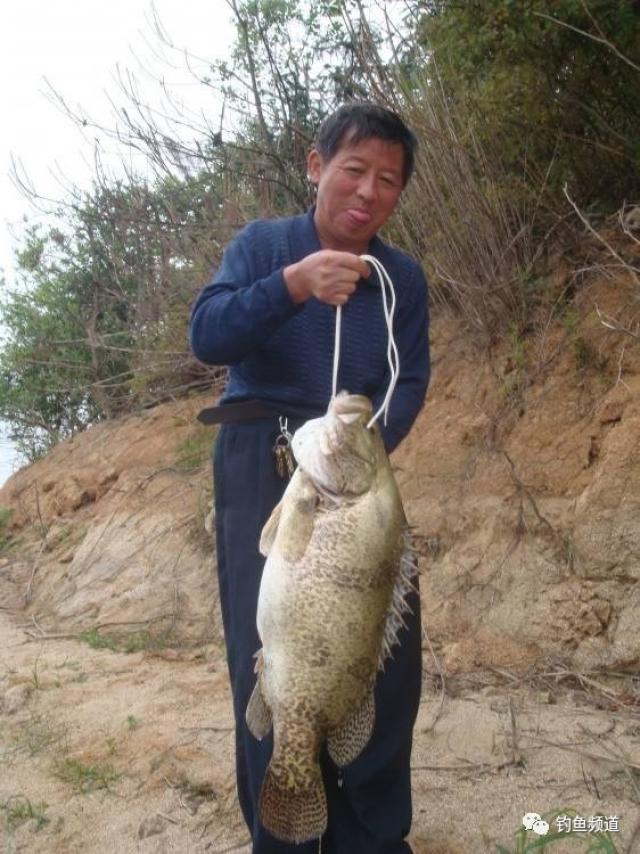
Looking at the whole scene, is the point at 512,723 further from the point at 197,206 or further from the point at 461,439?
the point at 197,206

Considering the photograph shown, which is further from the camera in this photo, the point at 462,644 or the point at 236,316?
the point at 462,644

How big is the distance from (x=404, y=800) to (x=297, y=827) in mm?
543

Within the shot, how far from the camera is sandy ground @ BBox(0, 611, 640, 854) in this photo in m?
3.34

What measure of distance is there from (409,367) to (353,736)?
1.20m

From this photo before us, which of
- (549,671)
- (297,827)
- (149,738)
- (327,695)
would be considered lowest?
(549,671)

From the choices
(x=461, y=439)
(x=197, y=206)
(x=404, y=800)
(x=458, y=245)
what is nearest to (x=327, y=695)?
(x=404, y=800)

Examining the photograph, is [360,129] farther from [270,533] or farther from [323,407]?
[270,533]

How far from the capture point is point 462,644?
188 inches

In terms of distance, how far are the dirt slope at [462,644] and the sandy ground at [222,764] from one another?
12 millimetres

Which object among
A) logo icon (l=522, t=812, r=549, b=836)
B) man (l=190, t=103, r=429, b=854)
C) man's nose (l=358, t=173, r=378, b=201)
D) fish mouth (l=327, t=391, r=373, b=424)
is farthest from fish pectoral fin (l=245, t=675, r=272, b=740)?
man's nose (l=358, t=173, r=378, b=201)

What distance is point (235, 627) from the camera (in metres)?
2.66

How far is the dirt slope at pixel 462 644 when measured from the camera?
3523 mm

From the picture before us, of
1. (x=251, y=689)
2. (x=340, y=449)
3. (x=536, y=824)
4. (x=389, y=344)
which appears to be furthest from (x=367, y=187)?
(x=536, y=824)

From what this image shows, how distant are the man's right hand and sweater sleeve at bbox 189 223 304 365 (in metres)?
0.04
